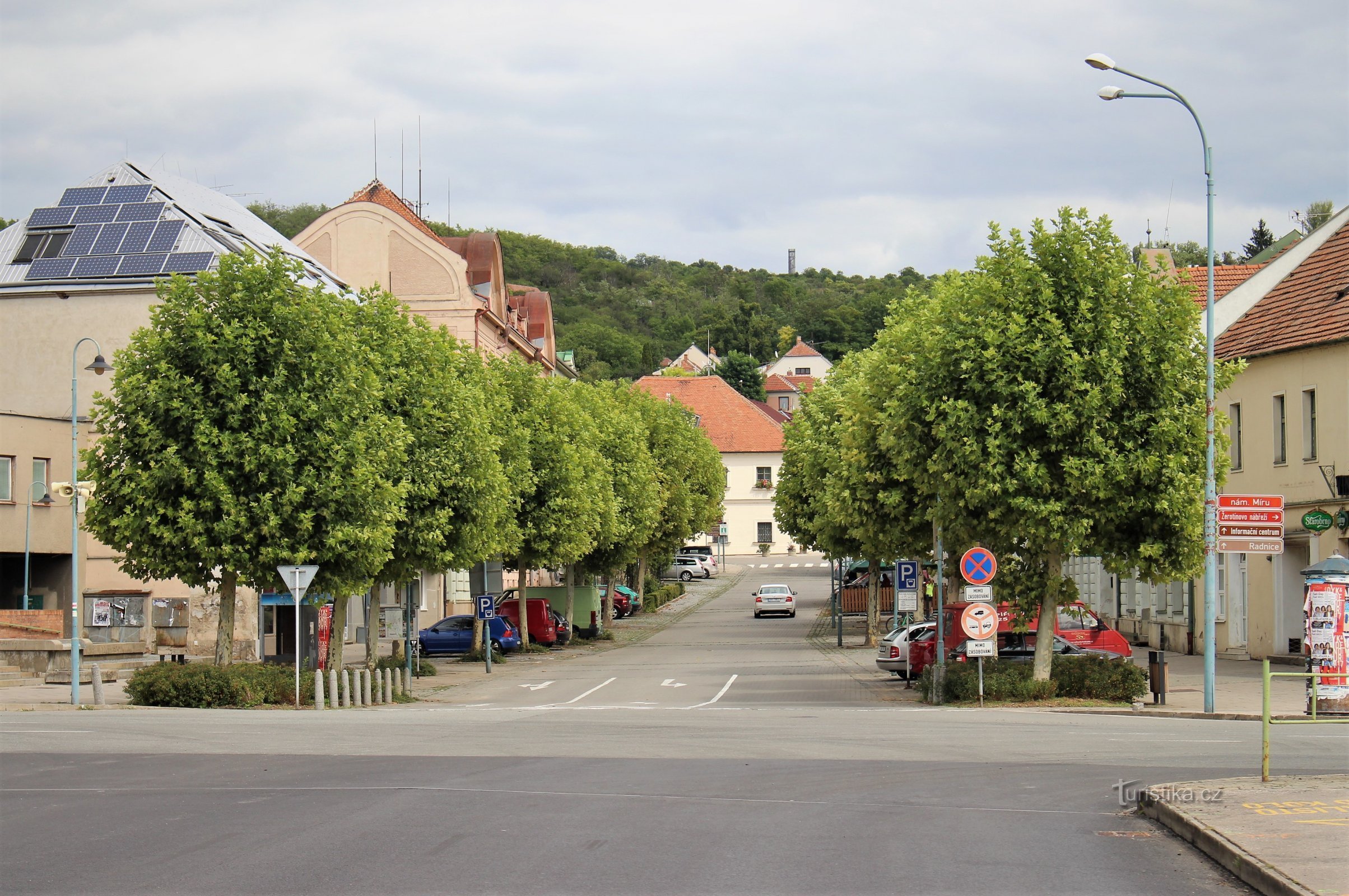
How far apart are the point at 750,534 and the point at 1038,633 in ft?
278

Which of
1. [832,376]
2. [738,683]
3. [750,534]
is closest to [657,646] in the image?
[832,376]

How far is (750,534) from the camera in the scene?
110500 millimetres

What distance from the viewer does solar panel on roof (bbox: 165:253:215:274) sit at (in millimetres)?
43219

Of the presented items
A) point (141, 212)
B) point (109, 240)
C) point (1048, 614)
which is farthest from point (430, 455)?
point (141, 212)

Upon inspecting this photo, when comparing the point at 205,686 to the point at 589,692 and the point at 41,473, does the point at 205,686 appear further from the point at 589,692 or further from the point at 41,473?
the point at 41,473

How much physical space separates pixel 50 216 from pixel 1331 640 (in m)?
41.6

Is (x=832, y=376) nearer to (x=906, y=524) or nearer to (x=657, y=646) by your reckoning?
(x=657, y=646)

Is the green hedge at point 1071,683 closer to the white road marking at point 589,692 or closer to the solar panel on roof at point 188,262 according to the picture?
the white road marking at point 589,692

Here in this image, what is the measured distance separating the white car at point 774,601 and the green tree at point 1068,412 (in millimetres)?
37319

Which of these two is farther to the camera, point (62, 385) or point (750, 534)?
point (750, 534)

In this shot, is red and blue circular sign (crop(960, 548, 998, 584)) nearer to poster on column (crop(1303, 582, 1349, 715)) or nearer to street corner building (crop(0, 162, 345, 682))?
poster on column (crop(1303, 582, 1349, 715))

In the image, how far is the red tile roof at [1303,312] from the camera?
111ft

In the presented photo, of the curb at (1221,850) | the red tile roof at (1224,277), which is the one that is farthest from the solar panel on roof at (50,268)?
the curb at (1221,850)

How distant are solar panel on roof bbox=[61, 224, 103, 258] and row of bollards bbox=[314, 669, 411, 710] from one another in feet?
71.0
